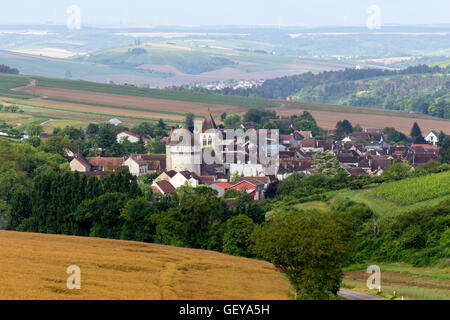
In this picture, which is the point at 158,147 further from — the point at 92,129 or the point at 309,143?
the point at 309,143

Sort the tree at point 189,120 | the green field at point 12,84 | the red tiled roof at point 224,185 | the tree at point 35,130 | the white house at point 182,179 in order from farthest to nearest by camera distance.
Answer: the green field at point 12,84, the tree at point 189,120, the tree at point 35,130, the white house at point 182,179, the red tiled roof at point 224,185

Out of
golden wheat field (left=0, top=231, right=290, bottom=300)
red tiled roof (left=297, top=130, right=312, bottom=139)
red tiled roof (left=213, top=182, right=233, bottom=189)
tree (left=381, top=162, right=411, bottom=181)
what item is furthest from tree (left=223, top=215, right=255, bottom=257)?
red tiled roof (left=297, top=130, right=312, bottom=139)

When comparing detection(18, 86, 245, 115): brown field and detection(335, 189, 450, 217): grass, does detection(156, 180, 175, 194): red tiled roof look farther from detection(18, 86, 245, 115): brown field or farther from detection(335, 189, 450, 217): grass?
detection(18, 86, 245, 115): brown field

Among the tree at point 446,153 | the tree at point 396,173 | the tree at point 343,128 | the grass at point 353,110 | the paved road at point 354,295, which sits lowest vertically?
the grass at point 353,110

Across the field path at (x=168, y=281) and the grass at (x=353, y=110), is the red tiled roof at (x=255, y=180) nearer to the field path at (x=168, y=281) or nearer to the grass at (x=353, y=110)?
the field path at (x=168, y=281)

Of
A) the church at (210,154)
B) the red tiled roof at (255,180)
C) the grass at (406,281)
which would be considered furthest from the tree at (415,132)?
the grass at (406,281)
